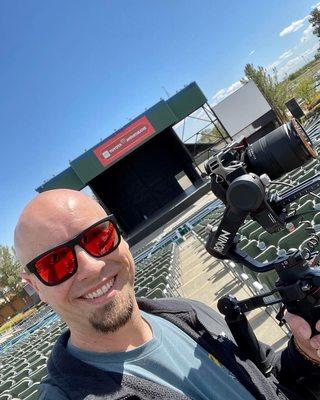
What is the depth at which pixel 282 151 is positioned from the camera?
181 cm

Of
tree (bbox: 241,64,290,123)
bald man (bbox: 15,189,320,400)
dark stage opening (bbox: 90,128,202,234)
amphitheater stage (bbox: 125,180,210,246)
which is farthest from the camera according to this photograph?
tree (bbox: 241,64,290,123)

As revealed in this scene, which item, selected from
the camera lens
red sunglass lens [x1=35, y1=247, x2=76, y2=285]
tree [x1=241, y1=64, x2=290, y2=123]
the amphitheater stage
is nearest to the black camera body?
the camera lens

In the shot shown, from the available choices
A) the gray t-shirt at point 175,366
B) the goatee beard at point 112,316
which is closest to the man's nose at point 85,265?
the goatee beard at point 112,316

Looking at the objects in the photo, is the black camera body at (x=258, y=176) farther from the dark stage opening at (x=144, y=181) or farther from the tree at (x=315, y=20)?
the tree at (x=315, y=20)

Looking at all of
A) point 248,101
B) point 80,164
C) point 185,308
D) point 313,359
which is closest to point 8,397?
point 185,308

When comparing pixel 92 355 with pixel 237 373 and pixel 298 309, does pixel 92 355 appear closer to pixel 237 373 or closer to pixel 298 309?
pixel 237 373

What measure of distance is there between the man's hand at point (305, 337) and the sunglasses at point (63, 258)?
0.82 meters

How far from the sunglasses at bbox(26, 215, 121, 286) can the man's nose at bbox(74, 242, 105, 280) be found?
0.01 m

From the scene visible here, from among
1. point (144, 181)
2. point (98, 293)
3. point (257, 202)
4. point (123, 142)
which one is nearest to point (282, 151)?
point (257, 202)

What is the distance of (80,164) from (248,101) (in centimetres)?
1078

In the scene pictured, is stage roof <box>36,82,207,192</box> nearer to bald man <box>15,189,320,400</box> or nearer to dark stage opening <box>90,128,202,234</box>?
dark stage opening <box>90,128,202,234</box>

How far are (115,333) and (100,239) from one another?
409 millimetres

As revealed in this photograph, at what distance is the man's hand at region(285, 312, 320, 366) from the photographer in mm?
1594

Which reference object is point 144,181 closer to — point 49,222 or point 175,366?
point 49,222
